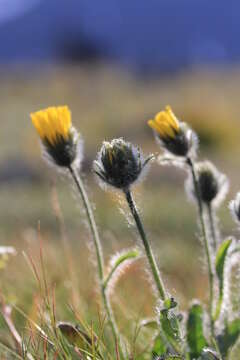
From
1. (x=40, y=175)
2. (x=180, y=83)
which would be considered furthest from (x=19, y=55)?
(x=40, y=175)

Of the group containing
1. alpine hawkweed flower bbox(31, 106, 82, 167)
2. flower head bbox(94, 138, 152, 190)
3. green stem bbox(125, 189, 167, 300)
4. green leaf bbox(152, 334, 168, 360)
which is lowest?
green leaf bbox(152, 334, 168, 360)

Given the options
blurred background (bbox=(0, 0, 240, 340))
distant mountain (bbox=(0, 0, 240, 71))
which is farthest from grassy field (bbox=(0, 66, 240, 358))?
distant mountain (bbox=(0, 0, 240, 71))

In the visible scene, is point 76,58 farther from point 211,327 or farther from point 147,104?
point 211,327

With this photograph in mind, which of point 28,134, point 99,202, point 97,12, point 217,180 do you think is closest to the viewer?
point 217,180

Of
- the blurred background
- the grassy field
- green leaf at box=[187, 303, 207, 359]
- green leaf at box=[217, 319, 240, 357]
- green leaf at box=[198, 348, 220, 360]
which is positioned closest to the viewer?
green leaf at box=[198, 348, 220, 360]

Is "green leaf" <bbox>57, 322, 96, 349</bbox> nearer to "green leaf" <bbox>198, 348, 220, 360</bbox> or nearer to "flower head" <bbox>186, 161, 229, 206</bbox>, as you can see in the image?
"green leaf" <bbox>198, 348, 220, 360</bbox>

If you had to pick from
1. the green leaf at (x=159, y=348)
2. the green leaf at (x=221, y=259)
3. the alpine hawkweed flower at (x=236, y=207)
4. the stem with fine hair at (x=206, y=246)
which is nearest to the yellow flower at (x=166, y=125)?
the stem with fine hair at (x=206, y=246)
